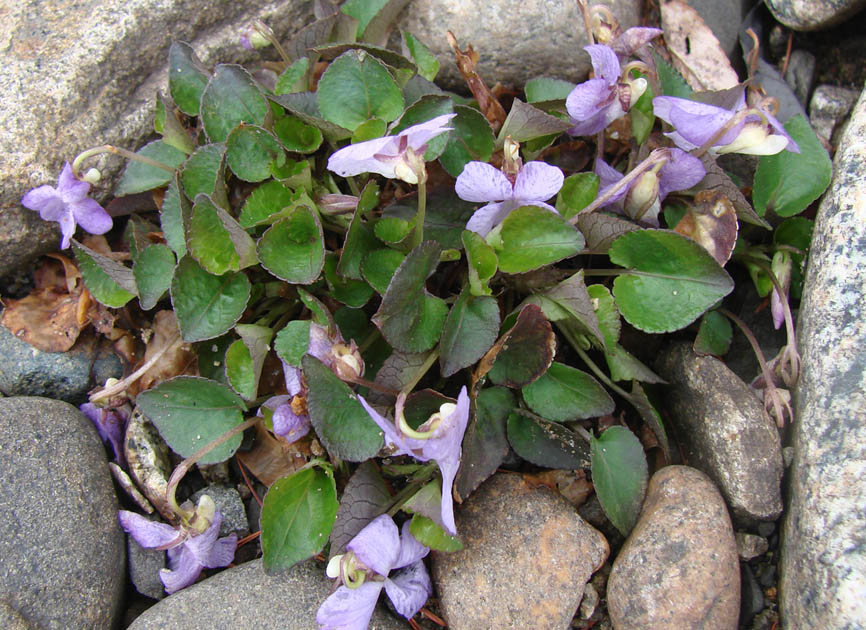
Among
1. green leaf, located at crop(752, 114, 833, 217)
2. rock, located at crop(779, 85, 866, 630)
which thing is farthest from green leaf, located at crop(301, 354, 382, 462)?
green leaf, located at crop(752, 114, 833, 217)

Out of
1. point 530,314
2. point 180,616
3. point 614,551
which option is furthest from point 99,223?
point 614,551

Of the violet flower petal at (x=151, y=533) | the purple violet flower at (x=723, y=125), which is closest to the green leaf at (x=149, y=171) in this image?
the violet flower petal at (x=151, y=533)

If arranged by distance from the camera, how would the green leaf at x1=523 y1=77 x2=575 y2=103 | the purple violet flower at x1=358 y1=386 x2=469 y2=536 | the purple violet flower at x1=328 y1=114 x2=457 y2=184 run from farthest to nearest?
the green leaf at x1=523 y1=77 x2=575 y2=103 → the purple violet flower at x1=328 y1=114 x2=457 y2=184 → the purple violet flower at x1=358 y1=386 x2=469 y2=536

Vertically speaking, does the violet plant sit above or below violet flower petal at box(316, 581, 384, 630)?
above

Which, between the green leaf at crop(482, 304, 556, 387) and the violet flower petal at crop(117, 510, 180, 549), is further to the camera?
the violet flower petal at crop(117, 510, 180, 549)

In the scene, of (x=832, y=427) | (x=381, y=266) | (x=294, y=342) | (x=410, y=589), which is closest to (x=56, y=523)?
(x=294, y=342)

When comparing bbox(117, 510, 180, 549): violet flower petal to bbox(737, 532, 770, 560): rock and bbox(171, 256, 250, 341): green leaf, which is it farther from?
bbox(737, 532, 770, 560): rock

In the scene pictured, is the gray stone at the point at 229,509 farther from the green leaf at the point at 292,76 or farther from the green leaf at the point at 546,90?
the green leaf at the point at 546,90
